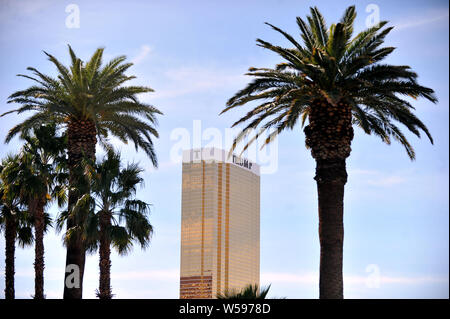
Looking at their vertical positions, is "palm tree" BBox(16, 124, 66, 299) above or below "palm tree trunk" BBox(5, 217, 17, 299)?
above

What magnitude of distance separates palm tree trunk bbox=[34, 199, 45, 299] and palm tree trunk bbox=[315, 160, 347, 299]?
14.6m

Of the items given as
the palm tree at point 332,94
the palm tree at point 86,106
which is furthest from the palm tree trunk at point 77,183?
the palm tree at point 332,94

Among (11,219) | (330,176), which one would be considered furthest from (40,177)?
(330,176)

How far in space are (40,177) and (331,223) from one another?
52.7 ft

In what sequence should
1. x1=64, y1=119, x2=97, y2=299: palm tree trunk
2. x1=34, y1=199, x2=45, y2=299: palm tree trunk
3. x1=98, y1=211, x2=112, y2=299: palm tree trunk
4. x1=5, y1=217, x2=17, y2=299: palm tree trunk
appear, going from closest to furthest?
1. x1=98, y1=211, x2=112, y2=299: palm tree trunk
2. x1=64, y1=119, x2=97, y2=299: palm tree trunk
3. x1=34, y1=199, x2=45, y2=299: palm tree trunk
4. x1=5, y1=217, x2=17, y2=299: palm tree trunk

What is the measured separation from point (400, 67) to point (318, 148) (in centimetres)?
443

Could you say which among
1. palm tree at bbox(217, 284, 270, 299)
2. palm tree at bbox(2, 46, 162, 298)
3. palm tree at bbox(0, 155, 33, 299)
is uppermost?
palm tree at bbox(2, 46, 162, 298)

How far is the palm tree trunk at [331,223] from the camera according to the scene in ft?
79.0

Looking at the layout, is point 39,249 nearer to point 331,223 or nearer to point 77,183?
point 77,183

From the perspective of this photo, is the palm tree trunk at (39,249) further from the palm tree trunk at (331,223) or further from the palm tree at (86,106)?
the palm tree trunk at (331,223)

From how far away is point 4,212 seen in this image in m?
34.3

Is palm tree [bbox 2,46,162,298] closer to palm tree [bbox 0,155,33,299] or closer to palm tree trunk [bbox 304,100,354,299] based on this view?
palm tree [bbox 0,155,33,299]

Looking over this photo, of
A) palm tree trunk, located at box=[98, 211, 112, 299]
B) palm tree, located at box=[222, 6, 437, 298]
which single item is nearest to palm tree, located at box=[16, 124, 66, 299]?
palm tree trunk, located at box=[98, 211, 112, 299]

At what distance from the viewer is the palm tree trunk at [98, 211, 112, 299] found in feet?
98.1
